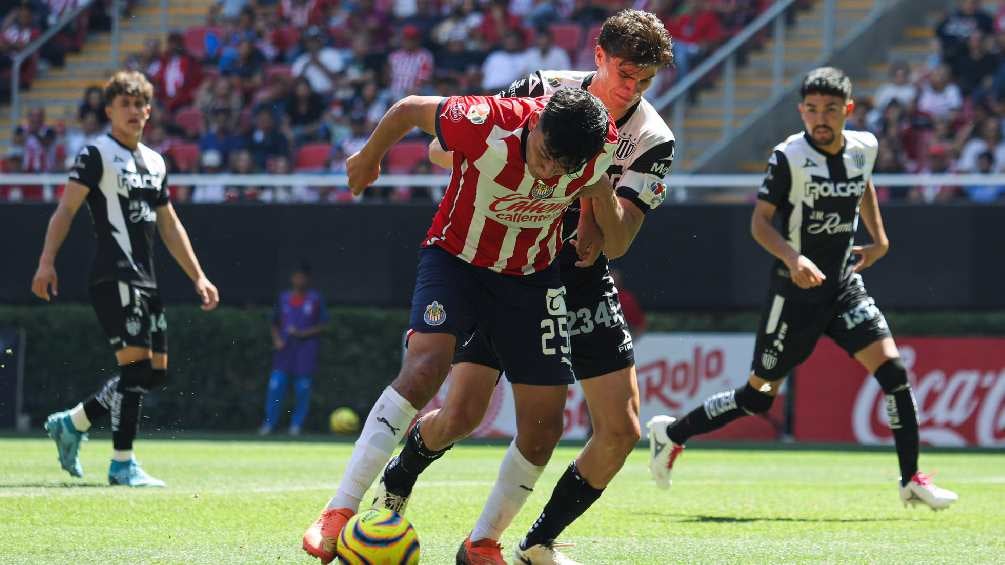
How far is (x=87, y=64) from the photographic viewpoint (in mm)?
22828

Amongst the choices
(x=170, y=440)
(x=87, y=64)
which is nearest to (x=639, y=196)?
(x=170, y=440)

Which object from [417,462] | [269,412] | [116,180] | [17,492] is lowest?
[269,412]

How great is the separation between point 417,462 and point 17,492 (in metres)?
3.74

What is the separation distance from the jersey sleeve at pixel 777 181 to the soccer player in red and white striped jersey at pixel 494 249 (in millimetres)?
3328

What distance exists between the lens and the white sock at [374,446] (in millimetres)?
5547

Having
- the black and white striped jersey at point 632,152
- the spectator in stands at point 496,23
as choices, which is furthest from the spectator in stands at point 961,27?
the black and white striped jersey at point 632,152

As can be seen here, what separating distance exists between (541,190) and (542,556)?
1517 mm

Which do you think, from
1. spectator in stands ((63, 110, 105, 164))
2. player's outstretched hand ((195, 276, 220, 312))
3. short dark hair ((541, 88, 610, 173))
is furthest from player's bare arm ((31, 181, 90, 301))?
spectator in stands ((63, 110, 105, 164))

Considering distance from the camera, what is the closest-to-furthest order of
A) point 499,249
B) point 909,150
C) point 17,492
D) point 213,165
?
point 499,249 < point 17,492 < point 909,150 < point 213,165

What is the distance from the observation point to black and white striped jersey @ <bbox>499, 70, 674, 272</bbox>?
614 centimetres

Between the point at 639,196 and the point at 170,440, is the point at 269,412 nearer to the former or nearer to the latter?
the point at 170,440

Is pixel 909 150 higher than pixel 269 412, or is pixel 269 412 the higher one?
pixel 909 150

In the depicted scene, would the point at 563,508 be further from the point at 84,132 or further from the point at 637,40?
the point at 84,132

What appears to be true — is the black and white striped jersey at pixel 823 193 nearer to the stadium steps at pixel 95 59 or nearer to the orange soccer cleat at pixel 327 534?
the orange soccer cleat at pixel 327 534
